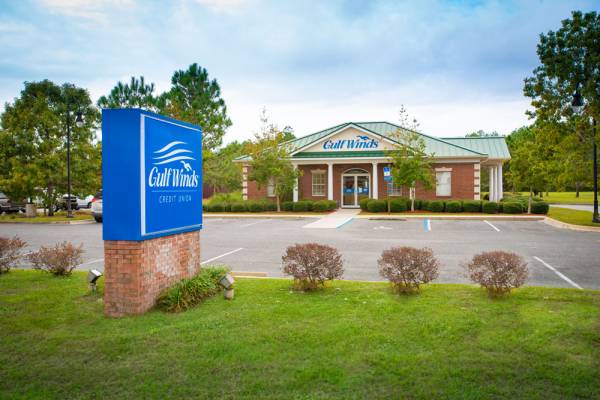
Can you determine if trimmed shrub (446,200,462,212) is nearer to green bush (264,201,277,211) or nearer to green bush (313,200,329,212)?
green bush (313,200,329,212)

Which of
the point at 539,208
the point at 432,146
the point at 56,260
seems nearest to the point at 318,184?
the point at 432,146

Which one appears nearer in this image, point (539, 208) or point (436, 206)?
point (539, 208)

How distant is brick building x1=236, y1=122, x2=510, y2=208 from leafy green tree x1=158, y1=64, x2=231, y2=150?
1462 cm

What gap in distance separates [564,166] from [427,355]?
1972 cm

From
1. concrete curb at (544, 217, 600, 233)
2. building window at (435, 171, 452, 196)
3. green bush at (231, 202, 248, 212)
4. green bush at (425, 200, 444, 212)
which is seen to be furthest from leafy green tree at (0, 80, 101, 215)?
concrete curb at (544, 217, 600, 233)

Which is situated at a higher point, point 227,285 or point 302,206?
point 302,206

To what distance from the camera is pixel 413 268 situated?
6879 millimetres

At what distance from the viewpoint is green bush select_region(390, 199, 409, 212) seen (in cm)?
2900

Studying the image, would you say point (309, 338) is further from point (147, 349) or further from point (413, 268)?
point (413, 268)

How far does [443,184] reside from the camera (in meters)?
32.2

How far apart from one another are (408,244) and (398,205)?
14.7 metres

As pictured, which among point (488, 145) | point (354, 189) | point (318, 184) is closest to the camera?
point (354, 189)

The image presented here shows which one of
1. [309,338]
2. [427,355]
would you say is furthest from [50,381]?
[427,355]

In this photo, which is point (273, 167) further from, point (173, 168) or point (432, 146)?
point (173, 168)
